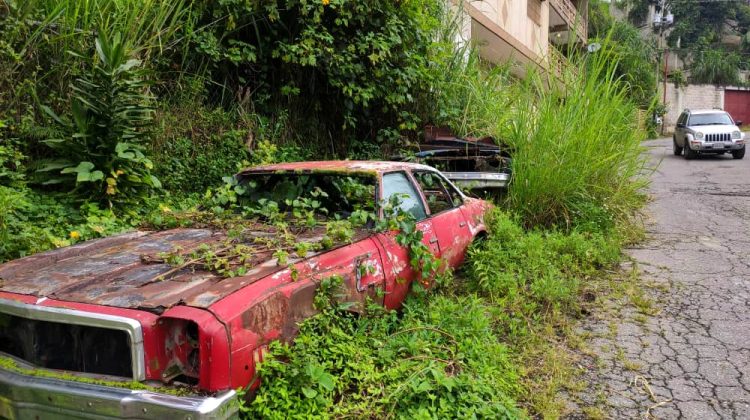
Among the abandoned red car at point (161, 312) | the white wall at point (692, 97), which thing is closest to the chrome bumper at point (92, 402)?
the abandoned red car at point (161, 312)

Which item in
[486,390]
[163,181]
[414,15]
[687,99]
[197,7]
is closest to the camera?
[486,390]

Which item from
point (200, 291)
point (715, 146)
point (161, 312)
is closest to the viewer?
point (161, 312)

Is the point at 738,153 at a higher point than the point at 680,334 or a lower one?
higher

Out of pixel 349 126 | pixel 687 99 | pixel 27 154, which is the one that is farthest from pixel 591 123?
→ pixel 687 99

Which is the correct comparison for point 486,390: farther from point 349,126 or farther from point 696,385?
point 349,126

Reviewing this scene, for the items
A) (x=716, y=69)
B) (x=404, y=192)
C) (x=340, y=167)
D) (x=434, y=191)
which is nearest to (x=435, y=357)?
(x=404, y=192)

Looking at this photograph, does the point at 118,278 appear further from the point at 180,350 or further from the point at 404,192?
the point at 404,192

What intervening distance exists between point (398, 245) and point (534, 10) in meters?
16.9

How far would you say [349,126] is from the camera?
7.95 meters

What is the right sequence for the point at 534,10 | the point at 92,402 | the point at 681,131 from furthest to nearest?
1. the point at 534,10
2. the point at 681,131
3. the point at 92,402

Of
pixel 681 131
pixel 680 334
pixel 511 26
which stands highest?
pixel 511 26

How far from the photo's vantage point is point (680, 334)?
393cm

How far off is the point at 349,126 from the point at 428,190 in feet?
10.5

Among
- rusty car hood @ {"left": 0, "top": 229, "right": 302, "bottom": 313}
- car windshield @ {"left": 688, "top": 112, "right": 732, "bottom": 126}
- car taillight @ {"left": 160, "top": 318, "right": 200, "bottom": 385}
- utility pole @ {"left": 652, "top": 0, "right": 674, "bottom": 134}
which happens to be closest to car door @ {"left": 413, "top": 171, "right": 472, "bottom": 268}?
rusty car hood @ {"left": 0, "top": 229, "right": 302, "bottom": 313}
